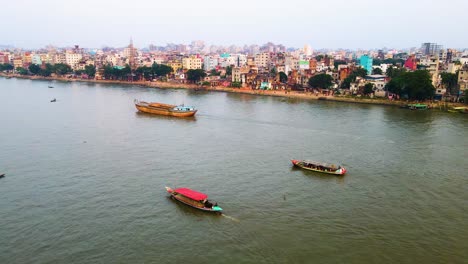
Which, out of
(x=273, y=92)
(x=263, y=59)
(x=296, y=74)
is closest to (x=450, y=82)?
(x=296, y=74)

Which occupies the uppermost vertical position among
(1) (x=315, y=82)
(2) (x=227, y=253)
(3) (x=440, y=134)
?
(1) (x=315, y=82)

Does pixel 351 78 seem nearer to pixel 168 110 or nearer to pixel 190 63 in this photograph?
pixel 168 110

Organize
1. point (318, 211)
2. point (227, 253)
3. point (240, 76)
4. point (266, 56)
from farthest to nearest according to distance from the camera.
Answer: point (266, 56)
point (240, 76)
point (318, 211)
point (227, 253)

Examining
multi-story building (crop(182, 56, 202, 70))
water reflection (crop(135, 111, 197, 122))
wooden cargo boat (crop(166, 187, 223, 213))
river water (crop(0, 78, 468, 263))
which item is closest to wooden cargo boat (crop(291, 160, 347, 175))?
river water (crop(0, 78, 468, 263))

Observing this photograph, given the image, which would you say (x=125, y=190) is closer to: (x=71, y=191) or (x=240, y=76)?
(x=71, y=191)

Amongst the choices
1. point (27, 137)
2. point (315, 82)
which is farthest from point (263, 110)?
point (27, 137)

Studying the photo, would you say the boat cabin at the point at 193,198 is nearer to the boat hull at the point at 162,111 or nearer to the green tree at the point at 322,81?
the boat hull at the point at 162,111

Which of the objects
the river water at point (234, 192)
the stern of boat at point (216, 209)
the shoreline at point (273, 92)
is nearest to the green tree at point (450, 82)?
the shoreline at point (273, 92)

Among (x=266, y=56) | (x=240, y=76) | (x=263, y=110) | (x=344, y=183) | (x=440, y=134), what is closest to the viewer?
(x=344, y=183)
